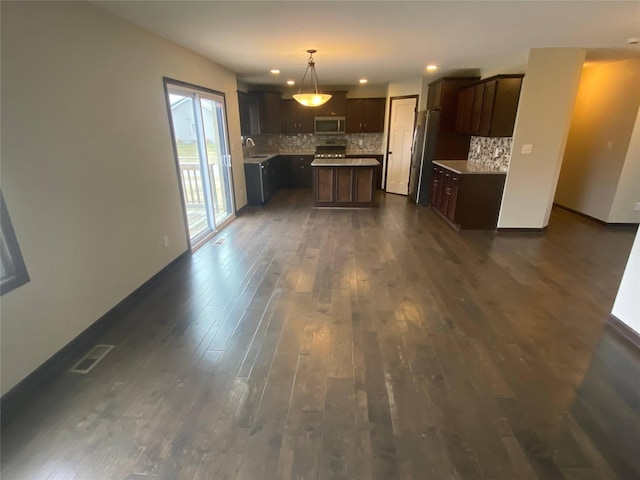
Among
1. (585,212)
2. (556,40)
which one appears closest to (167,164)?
(556,40)

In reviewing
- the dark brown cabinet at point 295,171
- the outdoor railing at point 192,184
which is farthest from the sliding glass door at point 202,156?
the dark brown cabinet at point 295,171

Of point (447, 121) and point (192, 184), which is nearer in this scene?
point (192, 184)

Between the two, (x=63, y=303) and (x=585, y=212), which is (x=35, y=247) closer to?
(x=63, y=303)

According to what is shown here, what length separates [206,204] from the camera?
187 inches

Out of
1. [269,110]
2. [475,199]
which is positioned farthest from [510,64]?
[269,110]

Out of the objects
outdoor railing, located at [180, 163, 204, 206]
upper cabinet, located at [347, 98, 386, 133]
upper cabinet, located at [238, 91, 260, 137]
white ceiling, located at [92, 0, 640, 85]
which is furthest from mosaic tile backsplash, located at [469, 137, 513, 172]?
outdoor railing, located at [180, 163, 204, 206]

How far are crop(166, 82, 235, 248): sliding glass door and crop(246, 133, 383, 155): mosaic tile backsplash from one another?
2.94 metres

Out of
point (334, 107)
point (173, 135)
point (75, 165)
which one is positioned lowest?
point (75, 165)

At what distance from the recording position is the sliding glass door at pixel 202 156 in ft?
13.8

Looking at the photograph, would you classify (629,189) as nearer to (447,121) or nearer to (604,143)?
(604,143)

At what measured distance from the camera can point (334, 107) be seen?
7887 mm

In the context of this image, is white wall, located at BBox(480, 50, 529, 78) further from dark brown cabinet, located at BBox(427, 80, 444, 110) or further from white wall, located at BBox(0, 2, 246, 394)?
white wall, located at BBox(0, 2, 246, 394)

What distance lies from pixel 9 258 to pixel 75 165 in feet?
2.55

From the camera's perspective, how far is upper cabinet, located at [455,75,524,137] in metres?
4.24
